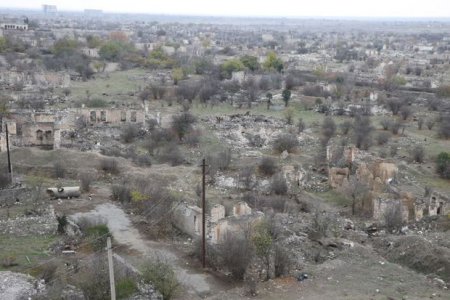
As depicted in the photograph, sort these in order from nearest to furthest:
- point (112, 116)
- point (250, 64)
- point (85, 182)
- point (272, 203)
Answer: point (272, 203) < point (85, 182) < point (112, 116) < point (250, 64)

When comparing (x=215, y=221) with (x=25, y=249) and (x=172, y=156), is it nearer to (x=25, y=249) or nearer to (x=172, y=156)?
(x=25, y=249)

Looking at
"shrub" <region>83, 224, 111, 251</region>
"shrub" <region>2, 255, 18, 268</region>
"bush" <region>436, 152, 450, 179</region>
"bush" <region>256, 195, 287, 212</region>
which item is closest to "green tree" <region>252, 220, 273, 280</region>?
"shrub" <region>83, 224, 111, 251</region>

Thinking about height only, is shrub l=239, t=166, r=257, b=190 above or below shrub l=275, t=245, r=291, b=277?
below

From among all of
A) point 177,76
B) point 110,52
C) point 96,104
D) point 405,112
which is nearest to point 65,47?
point 110,52

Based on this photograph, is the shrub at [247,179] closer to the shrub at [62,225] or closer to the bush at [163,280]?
the shrub at [62,225]

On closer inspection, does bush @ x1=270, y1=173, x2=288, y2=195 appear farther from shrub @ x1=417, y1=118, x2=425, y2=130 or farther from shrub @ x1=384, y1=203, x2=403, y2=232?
shrub @ x1=417, y1=118, x2=425, y2=130

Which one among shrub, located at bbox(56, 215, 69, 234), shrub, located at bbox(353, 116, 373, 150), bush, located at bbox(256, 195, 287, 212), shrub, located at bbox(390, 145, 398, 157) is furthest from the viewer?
shrub, located at bbox(353, 116, 373, 150)
